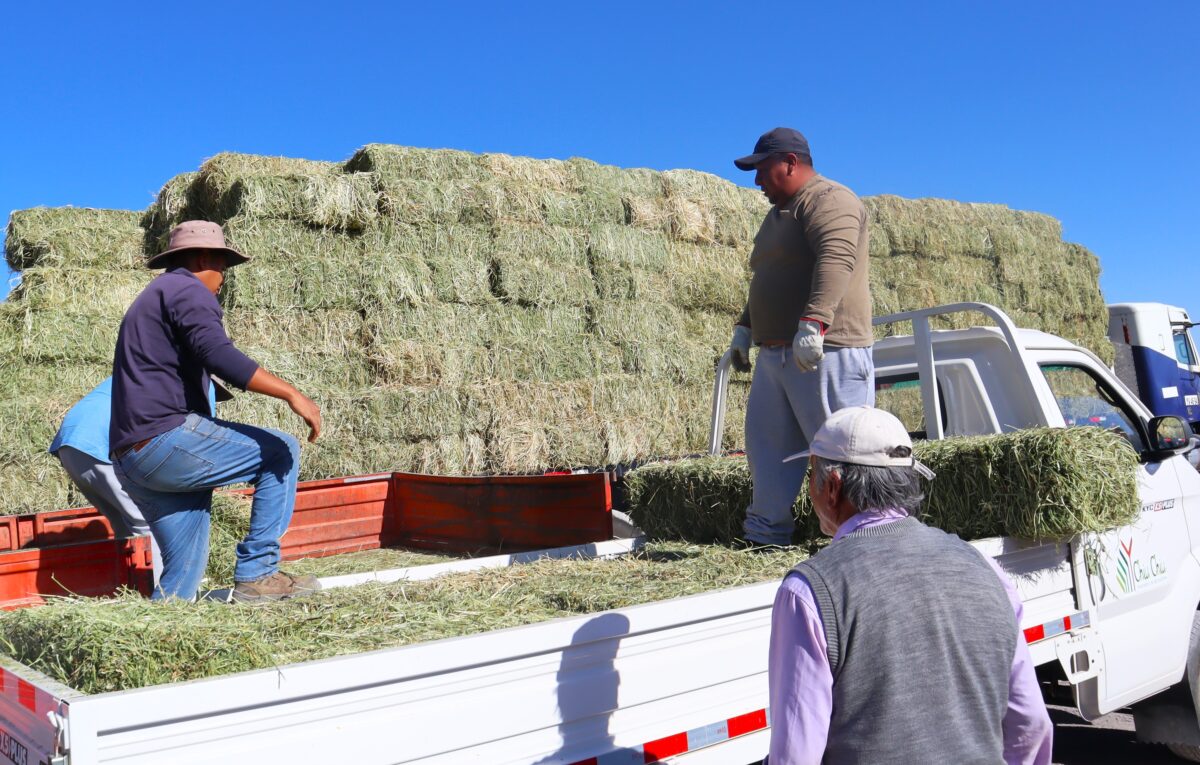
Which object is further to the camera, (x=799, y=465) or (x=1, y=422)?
(x=1, y=422)

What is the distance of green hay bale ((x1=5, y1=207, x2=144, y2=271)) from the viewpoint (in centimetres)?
1036

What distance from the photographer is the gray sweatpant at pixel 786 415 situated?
3.89 m

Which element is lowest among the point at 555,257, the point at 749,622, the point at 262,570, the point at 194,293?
the point at 749,622

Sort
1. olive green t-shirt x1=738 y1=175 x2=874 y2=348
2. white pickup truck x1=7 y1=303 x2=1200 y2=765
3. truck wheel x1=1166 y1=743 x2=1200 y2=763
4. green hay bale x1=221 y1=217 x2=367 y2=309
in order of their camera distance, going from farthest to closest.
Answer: green hay bale x1=221 y1=217 x2=367 y2=309
truck wheel x1=1166 y1=743 x2=1200 y2=763
olive green t-shirt x1=738 y1=175 x2=874 y2=348
white pickup truck x1=7 y1=303 x2=1200 y2=765

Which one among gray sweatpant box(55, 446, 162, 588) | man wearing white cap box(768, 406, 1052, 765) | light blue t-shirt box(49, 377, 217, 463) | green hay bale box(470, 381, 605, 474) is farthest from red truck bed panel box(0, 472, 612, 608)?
green hay bale box(470, 381, 605, 474)

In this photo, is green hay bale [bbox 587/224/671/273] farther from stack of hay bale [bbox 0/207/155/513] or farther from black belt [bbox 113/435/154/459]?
black belt [bbox 113/435/154/459]

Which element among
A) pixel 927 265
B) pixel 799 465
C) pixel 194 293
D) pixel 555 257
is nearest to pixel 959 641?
pixel 799 465

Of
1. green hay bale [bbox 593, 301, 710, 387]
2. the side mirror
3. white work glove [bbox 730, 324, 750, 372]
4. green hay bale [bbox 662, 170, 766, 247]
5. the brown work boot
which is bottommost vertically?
the brown work boot

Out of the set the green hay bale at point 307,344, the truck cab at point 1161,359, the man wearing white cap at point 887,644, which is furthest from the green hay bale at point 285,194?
the truck cab at point 1161,359

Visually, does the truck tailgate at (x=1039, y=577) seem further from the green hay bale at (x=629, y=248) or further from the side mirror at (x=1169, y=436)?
the green hay bale at (x=629, y=248)

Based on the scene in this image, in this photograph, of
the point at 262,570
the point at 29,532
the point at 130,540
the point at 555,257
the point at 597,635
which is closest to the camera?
the point at 597,635

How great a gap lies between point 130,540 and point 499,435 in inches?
218

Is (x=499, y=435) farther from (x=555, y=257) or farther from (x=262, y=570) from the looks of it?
(x=262, y=570)

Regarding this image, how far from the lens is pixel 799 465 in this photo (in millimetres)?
3975
